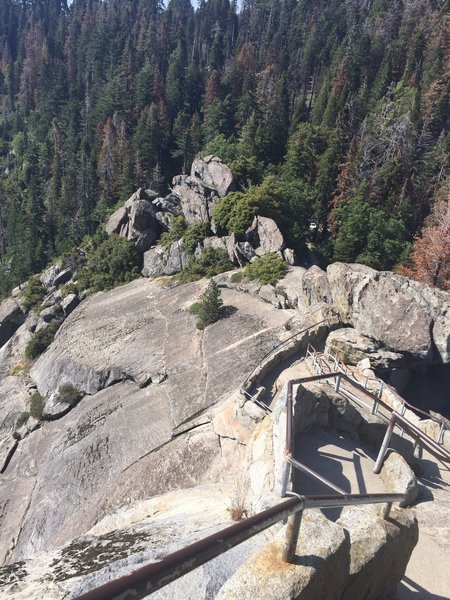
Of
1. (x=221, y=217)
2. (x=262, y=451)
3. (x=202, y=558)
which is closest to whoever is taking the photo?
(x=202, y=558)

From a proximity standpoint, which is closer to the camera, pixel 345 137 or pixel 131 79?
pixel 345 137

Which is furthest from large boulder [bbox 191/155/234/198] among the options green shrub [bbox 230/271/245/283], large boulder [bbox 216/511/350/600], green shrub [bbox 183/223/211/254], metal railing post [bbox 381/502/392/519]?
large boulder [bbox 216/511/350/600]

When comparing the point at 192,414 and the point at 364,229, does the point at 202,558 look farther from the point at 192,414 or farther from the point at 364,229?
the point at 364,229

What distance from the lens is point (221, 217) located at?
115 feet

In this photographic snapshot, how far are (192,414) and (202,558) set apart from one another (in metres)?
16.1

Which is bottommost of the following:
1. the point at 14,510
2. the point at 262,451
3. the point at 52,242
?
the point at 52,242

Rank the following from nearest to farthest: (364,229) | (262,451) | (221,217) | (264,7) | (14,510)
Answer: (262,451), (14,510), (221,217), (364,229), (264,7)

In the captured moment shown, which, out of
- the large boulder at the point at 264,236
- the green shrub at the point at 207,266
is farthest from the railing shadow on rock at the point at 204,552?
the green shrub at the point at 207,266

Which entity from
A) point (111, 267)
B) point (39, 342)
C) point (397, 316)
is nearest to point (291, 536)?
point (397, 316)

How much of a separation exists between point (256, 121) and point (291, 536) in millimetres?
63996

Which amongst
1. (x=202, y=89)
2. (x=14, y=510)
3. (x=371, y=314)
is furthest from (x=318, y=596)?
(x=202, y=89)

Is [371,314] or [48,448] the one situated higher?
[371,314]

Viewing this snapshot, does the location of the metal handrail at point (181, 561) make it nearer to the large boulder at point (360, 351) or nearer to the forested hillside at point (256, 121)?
the large boulder at point (360, 351)

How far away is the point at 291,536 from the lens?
A: 12.6ft
